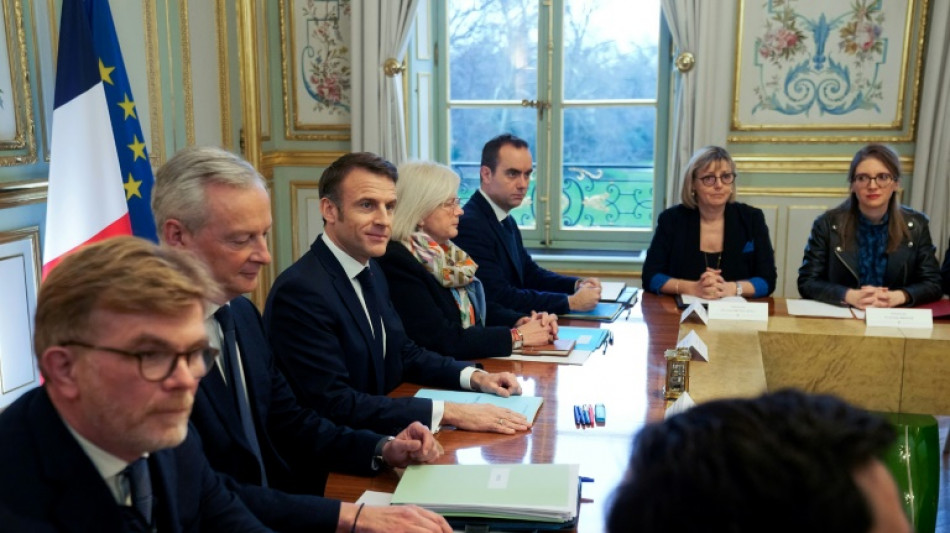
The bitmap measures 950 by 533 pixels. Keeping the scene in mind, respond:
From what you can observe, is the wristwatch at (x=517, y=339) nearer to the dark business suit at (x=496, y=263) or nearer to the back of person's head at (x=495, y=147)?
the dark business suit at (x=496, y=263)

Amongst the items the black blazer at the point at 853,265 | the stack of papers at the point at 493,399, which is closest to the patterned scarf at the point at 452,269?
the stack of papers at the point at 493,399

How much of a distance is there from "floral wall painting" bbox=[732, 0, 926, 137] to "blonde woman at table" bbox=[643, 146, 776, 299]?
4.11ft

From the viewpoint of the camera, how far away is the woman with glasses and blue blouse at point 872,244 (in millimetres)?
3191

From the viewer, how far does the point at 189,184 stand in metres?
1.72

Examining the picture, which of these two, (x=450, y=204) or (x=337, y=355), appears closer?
(x=337, y=355)

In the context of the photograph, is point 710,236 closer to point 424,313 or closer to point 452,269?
point 452,269

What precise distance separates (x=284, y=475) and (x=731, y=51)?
3556mm

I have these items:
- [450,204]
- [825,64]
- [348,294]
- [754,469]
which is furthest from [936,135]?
[754,469]

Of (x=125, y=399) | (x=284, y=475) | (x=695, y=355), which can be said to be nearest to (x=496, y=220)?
(x=695, y=355)

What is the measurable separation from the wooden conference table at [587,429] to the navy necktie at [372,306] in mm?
136

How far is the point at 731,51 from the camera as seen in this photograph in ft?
14.7

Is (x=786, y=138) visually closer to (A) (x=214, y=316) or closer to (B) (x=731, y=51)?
(B) (x=731, y=51)

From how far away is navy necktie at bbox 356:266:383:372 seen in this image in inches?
87.1

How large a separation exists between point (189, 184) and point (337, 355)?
55 centimetres
